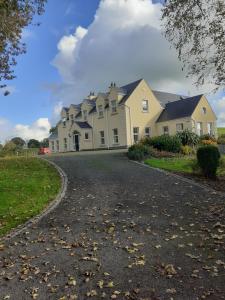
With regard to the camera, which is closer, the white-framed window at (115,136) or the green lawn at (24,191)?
the green lawn at (24,191)

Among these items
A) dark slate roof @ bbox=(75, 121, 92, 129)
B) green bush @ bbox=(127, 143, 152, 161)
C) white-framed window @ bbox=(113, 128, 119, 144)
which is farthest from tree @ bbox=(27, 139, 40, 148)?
green bush @ bbox=(127, 143, 152, 161)

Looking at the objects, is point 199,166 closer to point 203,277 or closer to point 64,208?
point 64,208

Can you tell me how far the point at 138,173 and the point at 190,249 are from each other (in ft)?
33.9

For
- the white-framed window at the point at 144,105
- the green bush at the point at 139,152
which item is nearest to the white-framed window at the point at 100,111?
the white-framed window at the point at 144,105

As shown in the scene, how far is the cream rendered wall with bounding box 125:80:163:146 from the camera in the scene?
130ft

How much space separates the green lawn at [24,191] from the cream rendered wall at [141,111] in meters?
19.9

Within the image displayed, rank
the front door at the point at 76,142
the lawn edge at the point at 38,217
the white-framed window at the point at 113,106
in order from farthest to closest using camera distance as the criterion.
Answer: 1. the front door at the point at 76,142
2. the white-framed window at the point at 113,106
3. the lawn edge at the point at 38,217

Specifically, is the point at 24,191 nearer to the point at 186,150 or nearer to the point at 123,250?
the point at 123,250

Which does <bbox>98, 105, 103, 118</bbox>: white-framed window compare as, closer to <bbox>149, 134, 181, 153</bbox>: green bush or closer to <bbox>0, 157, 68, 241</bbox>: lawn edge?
<bbox>149, 134, 181, 153</bbox>: green bush

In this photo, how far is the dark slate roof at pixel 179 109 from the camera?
40.2 m

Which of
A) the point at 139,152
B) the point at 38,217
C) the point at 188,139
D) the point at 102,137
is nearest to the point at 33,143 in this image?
the point at 102,137

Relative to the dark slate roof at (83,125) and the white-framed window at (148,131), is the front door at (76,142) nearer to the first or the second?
the dark slate roof at (83,125)

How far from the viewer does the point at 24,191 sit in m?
13.8

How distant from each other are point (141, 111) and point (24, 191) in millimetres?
28831
